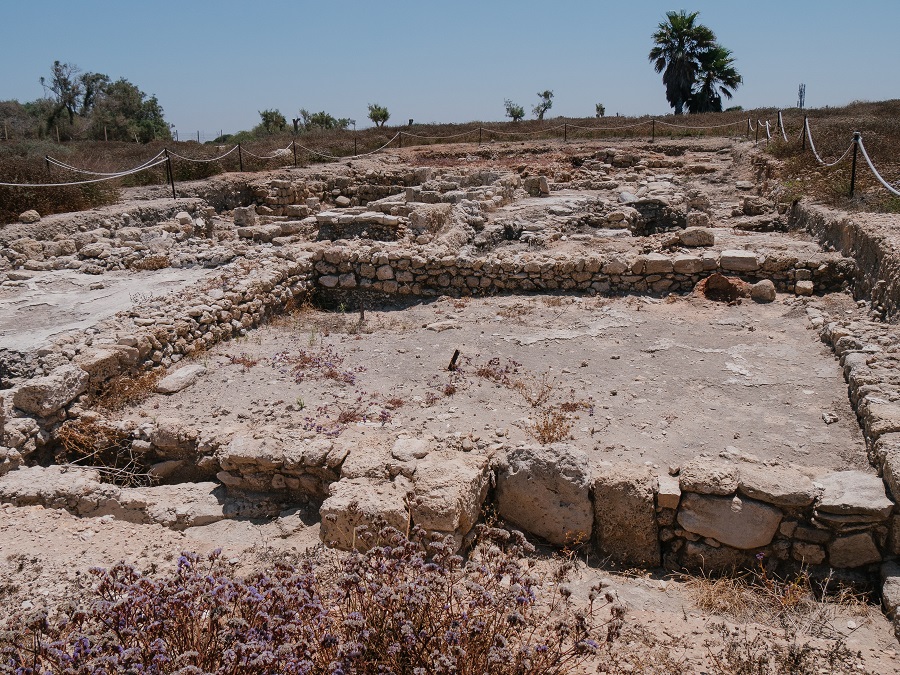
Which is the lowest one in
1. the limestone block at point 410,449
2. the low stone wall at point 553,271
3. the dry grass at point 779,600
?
the dry grass at point 779,600

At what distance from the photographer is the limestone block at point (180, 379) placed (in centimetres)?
634

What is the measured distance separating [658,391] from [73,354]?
5971mm

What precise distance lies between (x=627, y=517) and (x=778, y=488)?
952mm

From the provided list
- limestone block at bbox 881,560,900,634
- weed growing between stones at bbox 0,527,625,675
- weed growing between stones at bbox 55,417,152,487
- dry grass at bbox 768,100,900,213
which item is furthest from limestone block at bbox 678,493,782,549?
dry grass at bbox 768,100,900,213

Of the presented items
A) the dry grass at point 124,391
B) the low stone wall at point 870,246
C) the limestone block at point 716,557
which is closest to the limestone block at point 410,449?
the limestone block at point 716,557

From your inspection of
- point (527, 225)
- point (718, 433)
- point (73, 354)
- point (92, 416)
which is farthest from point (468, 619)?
point (527, 225)

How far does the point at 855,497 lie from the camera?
3.78 m

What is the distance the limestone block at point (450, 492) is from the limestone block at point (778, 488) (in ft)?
5.55

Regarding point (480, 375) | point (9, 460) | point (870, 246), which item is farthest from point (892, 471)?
point (9, 460)

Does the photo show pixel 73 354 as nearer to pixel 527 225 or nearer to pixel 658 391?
pixel 658 391

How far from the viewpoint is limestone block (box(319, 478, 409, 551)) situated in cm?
369

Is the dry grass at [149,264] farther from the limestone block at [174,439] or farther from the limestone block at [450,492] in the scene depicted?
the limestone block at [450,492]

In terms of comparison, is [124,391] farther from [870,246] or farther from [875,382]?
[870,246]

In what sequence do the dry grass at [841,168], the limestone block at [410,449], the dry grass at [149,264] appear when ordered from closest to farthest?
the limestone block at [410,449] → the dry grass at [149,264] → the dry grass at [841,168]
